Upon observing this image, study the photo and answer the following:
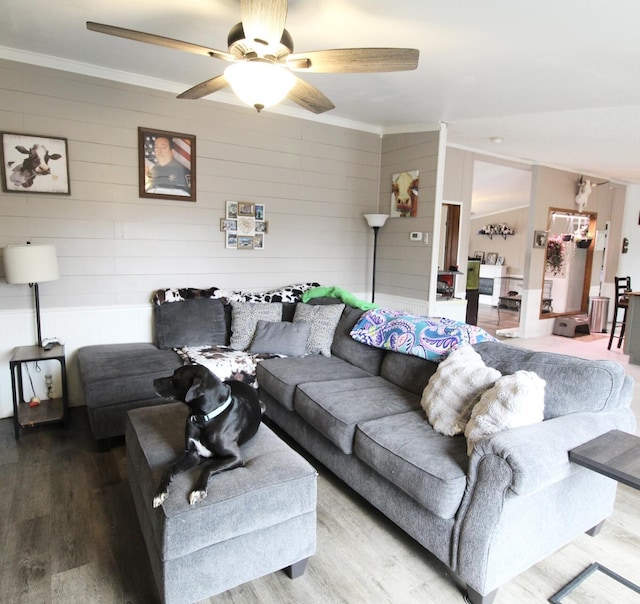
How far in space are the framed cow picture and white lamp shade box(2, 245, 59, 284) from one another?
0.53 m

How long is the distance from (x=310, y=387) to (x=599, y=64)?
2.83 metres

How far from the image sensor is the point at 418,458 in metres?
1.85

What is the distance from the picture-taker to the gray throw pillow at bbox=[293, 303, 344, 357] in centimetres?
354

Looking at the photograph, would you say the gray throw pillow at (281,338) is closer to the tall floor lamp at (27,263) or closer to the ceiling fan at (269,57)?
the tall floor lamp at (27,263)

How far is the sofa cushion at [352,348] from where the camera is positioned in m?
3.11

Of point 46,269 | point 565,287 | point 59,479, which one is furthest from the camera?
point 565,287

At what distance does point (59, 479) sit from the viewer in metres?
2.51

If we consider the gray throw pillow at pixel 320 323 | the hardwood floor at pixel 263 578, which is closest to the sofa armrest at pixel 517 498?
the hardwood floor at pixel 263 578

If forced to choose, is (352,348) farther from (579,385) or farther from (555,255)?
(555,255)

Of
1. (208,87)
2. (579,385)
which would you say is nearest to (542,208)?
(579,385)

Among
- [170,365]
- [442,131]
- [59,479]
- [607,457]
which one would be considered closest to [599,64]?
[442,131]

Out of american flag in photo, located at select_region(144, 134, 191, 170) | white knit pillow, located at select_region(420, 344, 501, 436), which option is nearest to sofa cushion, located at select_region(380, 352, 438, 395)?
white knit pillow, located at select_region(420, 344, 501, 436)

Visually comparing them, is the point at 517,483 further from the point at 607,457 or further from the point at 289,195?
the point at 289,195

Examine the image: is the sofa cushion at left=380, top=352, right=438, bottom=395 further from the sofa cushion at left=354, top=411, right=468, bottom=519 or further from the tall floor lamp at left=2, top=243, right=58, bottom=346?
the tall floor lamp at left=2, top=243, right=58, bottom=346
